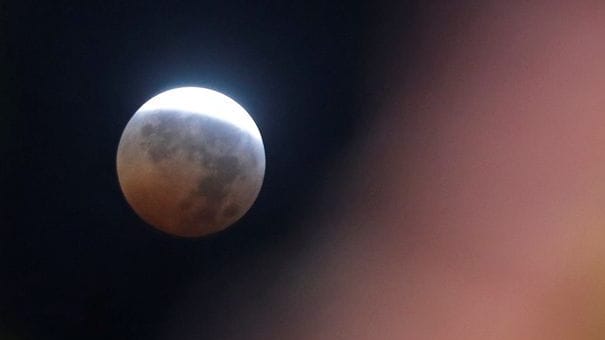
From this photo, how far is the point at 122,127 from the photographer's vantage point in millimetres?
1637

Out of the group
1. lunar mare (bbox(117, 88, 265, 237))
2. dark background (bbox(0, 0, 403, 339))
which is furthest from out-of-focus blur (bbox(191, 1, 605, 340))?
lunar mare (bbox(117, 88, 265, 237))

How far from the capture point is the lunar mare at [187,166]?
4.09ft

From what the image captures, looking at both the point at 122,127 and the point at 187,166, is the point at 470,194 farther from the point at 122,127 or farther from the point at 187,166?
the point at 122,127

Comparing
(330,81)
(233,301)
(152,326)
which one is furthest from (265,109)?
(152,326)

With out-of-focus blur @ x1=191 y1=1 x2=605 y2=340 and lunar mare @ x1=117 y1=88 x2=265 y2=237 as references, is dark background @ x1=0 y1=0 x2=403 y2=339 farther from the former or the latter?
lunar mare @ x1=117 y1=88 x2=265 y2=237

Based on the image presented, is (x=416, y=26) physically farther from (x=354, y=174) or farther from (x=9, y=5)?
(x=9, y=5)

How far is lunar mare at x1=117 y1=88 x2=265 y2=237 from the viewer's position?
49.0 inches

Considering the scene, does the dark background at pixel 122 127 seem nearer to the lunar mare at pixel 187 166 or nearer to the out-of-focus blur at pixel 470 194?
the out-of-focus blur at pixel 470 194

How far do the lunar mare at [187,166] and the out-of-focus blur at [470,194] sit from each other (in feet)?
1.29

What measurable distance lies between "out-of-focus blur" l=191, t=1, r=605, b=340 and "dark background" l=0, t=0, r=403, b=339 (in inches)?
2.9

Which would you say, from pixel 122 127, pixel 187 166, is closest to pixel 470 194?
pixel 187 166

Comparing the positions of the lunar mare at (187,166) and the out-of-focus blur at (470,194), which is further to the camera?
the out-of-focus blur at (470,194)

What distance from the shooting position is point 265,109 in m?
1.67

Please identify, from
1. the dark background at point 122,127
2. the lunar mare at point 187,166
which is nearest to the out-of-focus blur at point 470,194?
the dark background at point 122,127
